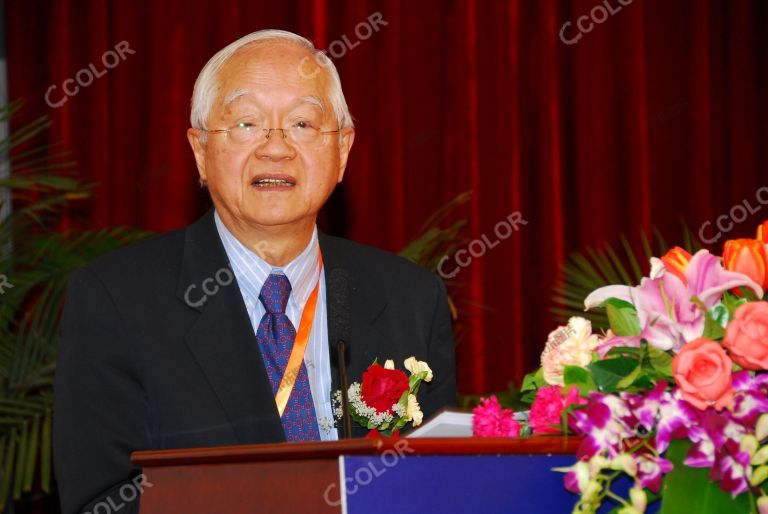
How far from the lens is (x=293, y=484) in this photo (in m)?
1.37

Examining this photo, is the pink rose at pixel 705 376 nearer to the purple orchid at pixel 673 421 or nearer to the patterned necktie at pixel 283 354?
the purple orchid at pixel 673 421

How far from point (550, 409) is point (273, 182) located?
42.4 inches

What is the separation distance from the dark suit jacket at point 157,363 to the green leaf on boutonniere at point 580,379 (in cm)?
58

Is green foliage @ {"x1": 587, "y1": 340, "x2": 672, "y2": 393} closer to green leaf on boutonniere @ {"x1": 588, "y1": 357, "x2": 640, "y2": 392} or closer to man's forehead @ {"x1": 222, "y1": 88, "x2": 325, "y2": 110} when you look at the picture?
green leaf on boutonniere @ {"x1": 588, "y1": 357, "x2": 640, "y2": 392}

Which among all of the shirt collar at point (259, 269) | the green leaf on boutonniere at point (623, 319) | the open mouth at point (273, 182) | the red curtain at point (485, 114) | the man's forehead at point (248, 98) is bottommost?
the green leaf on boutonniere at point (623, 319)

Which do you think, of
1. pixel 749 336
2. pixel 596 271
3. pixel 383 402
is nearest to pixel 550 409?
pixel 749 336

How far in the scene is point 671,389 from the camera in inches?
58.3

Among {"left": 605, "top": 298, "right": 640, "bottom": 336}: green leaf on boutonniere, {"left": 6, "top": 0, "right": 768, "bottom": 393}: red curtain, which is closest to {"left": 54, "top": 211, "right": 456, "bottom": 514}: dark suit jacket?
{"left": 605, "top": 298, "right": 640, "bottom": 336}: green leaf on boutonniere

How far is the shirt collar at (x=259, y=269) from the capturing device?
2385 mm

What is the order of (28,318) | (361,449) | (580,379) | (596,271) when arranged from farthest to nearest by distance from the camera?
(596,271), (28,318), (580,379), (361,449)

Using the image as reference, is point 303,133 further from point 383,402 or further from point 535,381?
point 535,381

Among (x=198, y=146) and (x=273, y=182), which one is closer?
(x=273, y=182)

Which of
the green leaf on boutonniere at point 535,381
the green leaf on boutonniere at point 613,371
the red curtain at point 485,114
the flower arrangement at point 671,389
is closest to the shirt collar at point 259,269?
the green leaf on boutonniere at point 535,381

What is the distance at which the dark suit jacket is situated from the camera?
2.12 metres
